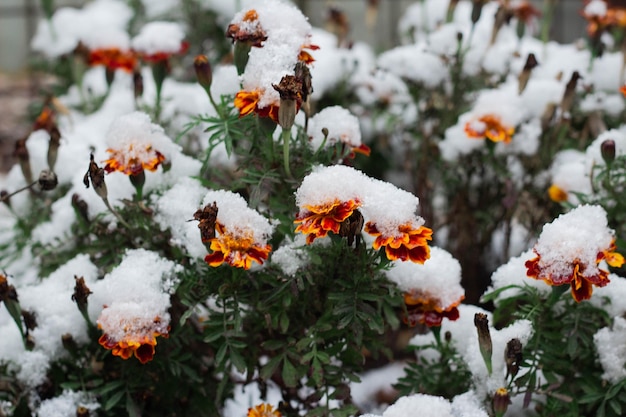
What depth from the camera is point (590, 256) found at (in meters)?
1.13

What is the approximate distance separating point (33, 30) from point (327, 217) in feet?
18.0

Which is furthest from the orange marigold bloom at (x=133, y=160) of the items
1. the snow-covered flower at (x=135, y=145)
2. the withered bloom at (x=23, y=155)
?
the withered bloom at (x=23, y=155)

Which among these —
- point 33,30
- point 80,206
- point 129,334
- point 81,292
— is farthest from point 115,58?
point 33,30

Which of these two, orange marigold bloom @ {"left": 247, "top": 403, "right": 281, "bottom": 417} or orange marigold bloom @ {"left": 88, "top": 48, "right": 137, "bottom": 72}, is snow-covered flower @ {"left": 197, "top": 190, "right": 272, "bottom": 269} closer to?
orange marigold bloom @ {"left": 247, "top": 403, "right": 281, "bottom": 417}

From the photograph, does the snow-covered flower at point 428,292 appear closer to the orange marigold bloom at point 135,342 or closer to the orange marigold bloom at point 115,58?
the orange marigold bloom at point 135,342

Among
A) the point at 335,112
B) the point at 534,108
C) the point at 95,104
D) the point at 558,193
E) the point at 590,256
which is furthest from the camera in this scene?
the point at 95,104

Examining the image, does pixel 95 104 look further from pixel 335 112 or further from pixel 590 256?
pixel 590 256

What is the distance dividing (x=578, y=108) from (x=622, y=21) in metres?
0.43

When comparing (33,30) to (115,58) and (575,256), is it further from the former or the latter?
(575,256)

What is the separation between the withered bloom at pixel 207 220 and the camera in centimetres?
111

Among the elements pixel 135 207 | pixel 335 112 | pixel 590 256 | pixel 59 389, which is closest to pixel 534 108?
pixel 335 112

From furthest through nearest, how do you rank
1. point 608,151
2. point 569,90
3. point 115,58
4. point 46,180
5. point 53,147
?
point 115,58 < point 569,90 < point 53,147 < point 608,151 < point 46,180

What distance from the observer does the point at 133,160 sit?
4.26ft

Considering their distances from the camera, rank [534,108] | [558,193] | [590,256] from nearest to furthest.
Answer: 1. [590,256]
2. [558,193]
3. [534,108]
